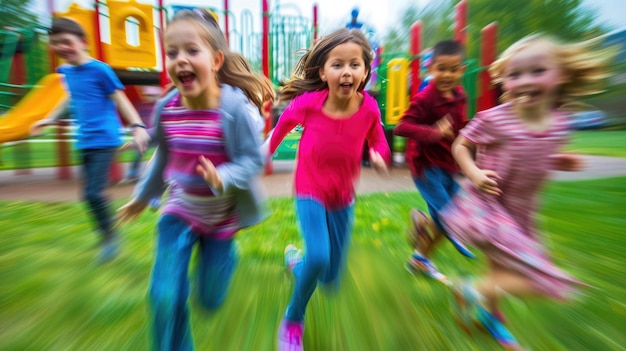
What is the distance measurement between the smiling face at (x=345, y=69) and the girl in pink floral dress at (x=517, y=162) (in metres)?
0.65

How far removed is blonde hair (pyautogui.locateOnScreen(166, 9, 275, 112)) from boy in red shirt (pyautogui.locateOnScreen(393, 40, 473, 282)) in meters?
1.05

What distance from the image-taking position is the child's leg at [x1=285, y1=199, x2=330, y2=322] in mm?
1964

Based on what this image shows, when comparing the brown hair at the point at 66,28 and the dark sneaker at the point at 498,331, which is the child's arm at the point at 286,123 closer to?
the dark sneaker at the point at 498,331

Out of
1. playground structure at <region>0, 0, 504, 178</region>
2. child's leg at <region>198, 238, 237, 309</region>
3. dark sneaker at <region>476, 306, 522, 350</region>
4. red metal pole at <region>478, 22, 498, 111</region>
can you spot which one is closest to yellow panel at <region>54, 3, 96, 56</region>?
playground structure at <region>0, 0, 504, 178</region>

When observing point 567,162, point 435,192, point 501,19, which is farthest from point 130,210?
point 501,19

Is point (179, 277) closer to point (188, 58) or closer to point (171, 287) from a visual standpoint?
point (171, 287)

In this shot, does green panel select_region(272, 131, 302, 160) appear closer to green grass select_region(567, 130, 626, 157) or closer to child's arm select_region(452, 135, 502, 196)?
green grass select_region(567, 130, 626, 157)

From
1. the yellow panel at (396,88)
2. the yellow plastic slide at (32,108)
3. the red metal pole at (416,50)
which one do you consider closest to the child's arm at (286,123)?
the yellow plastic slide at (32,108)

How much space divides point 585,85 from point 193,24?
1947mm

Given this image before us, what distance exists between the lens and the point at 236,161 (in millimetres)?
1849

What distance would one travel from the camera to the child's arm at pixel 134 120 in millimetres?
2167

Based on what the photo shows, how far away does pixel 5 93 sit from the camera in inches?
272

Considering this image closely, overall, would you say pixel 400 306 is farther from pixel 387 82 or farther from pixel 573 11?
pixel 573 11

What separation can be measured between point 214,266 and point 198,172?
0.55 m
